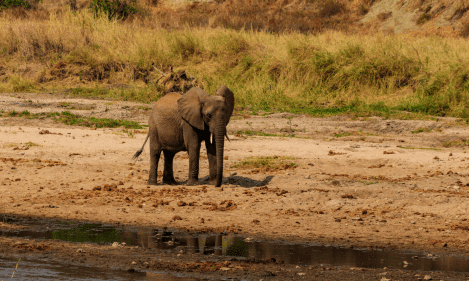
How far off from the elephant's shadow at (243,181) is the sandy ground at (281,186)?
2 cm

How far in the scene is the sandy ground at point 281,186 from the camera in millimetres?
7098

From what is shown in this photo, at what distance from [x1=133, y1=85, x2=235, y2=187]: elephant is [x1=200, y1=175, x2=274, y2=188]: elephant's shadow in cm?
43

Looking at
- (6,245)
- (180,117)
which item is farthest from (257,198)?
(6,245)

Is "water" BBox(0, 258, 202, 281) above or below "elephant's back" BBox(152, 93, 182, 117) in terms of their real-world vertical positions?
below

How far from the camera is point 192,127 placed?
9.03m

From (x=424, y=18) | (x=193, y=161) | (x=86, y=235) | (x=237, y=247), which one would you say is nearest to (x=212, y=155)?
(x=193, y=161)

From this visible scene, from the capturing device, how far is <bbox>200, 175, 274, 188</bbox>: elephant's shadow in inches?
377

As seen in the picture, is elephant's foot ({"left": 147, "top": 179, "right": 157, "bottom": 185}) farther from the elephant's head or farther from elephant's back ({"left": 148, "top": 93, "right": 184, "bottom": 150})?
the elephant's head

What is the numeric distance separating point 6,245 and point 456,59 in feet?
50.6

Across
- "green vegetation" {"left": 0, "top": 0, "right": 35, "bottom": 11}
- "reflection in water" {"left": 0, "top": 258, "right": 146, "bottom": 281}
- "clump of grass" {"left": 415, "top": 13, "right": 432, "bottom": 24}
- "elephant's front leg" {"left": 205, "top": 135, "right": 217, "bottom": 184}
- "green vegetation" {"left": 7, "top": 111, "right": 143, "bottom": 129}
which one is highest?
"green vegetation" {"left": 0, "top": 0, "right": 35, "bottom": 11}

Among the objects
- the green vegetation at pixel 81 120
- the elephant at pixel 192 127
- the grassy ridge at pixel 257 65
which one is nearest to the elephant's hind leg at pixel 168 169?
the elephant at pixel 192 127

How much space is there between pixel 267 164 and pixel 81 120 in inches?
253

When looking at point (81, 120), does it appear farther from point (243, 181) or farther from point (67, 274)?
point (67, 274)

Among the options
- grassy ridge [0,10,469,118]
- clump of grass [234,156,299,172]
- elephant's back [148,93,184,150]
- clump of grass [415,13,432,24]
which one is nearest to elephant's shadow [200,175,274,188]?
clump of grass [234,156,299,172]
